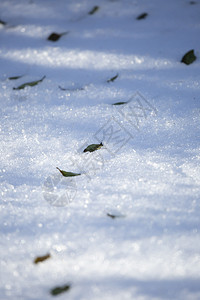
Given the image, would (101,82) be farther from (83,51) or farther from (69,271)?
(69,271)

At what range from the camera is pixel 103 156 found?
967 millimetres

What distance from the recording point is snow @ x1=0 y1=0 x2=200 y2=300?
2.25ft

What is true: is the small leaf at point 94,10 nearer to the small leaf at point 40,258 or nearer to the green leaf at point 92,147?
the green leaf at point 92,147

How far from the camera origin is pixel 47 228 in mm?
769

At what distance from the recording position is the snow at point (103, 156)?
2.25 ft

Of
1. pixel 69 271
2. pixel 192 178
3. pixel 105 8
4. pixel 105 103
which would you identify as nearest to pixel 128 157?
pixel 192 178

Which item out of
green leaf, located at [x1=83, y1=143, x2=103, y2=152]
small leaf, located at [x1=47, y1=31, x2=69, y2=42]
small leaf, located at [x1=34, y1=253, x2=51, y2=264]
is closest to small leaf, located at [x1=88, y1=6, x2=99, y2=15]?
small leaf, located at [x1=47, y1=31, x2=69, y2=42]

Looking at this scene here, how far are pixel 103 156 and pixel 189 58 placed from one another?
738mm

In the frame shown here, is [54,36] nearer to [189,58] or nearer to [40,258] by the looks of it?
[189,58]

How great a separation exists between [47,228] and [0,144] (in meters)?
0.42

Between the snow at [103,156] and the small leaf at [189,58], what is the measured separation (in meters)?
0.03

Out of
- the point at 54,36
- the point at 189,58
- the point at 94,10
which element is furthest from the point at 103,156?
the point at 94,10

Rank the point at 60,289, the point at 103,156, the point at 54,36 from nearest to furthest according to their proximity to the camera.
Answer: the point at 60,289, the point at 103,156, the point at 54,36

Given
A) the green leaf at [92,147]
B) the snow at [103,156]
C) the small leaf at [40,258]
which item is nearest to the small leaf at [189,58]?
the snow at [103,156]
